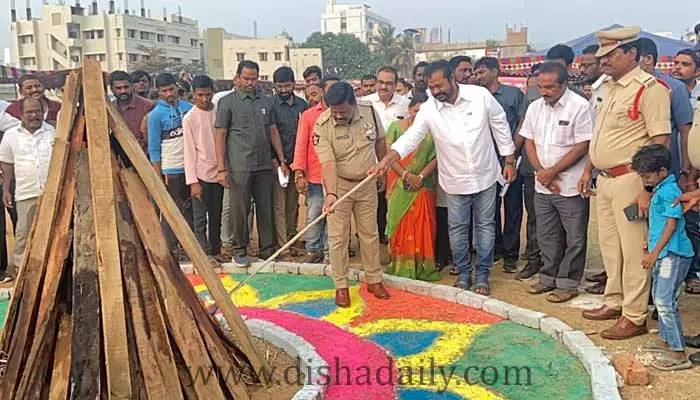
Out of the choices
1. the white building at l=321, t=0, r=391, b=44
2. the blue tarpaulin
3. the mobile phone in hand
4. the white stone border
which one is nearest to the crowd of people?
the mobile phone in hand

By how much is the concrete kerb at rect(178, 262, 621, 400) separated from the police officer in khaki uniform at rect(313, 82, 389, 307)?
584mm

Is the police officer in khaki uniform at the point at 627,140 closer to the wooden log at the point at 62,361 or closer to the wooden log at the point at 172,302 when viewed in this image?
the wooden log at the point at 172,302

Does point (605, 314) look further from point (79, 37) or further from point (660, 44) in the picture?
point (79, 37)

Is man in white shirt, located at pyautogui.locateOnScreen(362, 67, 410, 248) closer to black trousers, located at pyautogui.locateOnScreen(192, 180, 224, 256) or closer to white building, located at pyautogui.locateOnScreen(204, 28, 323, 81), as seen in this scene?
black trousers, located at pyautogui.locateOnScreen(192, 180, 224, 256)

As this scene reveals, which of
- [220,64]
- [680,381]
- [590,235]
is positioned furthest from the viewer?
[220,64]

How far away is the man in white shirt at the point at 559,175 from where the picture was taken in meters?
6.30

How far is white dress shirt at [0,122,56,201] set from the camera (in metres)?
7.54

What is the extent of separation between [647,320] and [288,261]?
4.06 m

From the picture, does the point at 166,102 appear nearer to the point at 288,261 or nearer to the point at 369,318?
the point at 288,261

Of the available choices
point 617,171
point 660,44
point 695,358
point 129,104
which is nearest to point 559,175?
point 617,171

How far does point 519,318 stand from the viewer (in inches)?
229

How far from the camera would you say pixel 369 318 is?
6035 mm

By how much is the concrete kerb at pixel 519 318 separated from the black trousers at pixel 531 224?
1.29 meters

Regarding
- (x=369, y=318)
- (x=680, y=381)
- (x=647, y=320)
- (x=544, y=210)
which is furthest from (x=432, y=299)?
(x=680, y=381)
